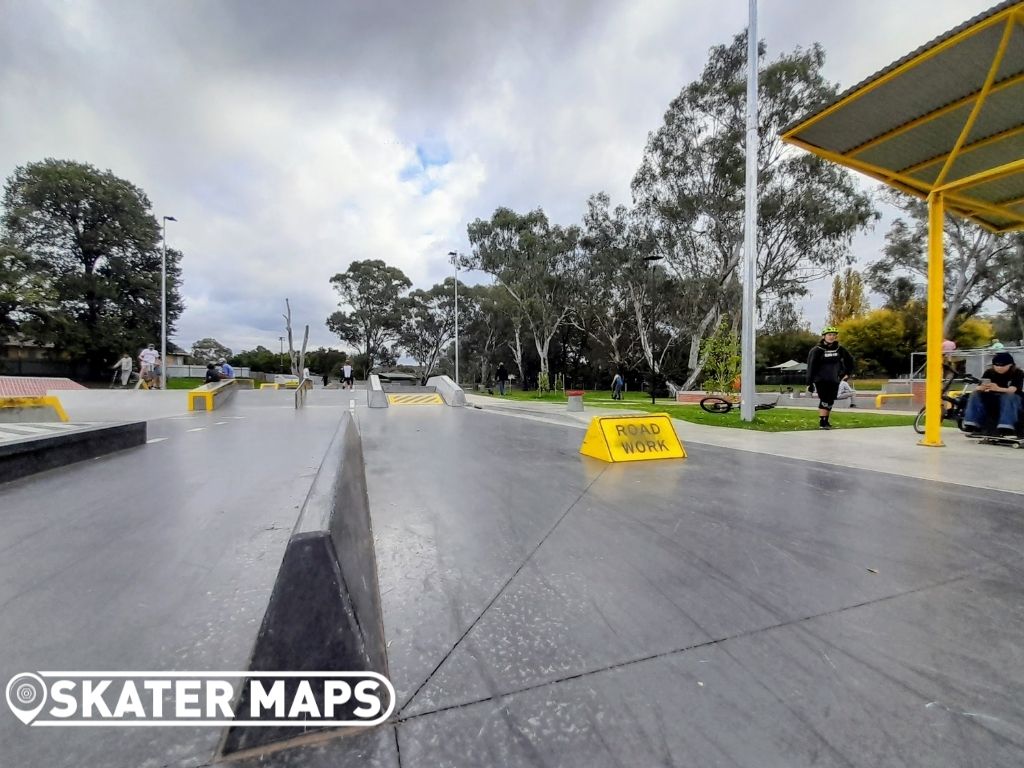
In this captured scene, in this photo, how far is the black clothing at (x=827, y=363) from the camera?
8711mm

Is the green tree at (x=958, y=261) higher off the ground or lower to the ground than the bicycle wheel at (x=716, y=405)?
higher

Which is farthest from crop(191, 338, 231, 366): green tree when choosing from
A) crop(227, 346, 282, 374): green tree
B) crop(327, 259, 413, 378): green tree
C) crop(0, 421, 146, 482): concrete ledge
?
crop(0, 421, 146, 482): concrete ledge

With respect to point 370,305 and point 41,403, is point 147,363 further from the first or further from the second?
point 370,305

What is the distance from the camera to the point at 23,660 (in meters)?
1.61

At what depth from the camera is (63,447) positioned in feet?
17.1

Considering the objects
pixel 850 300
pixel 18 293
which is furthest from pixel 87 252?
pixel 850 300

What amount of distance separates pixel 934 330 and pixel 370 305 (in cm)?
5069

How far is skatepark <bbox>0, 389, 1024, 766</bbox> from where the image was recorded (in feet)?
4.20

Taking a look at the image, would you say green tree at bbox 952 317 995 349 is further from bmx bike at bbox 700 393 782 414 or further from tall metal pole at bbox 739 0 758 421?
tall metal pole at bbox 739 0 758 421

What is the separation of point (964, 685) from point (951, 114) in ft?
28.8

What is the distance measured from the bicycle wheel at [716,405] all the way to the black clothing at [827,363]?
3.79 m

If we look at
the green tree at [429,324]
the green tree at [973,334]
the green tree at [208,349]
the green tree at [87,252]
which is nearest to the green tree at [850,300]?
the green tree at [973,334]

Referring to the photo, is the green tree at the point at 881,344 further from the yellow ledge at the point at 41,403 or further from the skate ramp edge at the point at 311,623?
the yellow ledge at the point at 41,403

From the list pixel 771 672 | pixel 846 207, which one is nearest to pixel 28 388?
pixel 771 672
